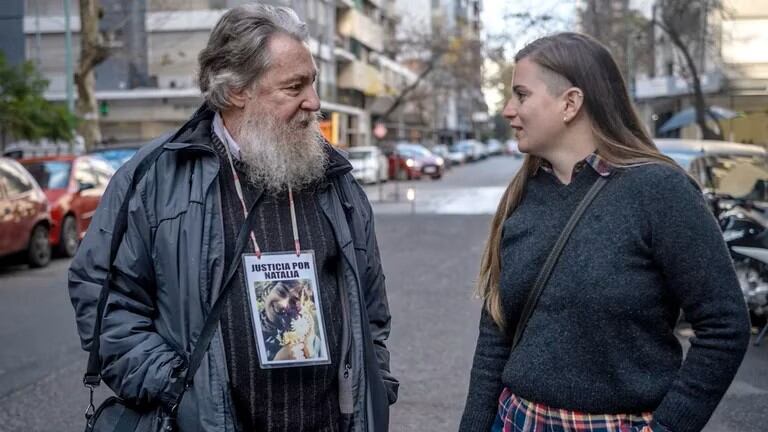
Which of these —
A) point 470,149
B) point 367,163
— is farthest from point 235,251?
point 470,149

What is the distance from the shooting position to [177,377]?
107 inches

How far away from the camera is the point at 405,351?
8461 millimetres

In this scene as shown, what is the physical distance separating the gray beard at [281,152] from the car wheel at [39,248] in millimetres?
12666

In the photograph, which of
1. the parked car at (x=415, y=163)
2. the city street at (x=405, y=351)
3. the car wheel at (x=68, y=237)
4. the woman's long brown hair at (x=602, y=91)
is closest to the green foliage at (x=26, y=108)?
the car wheel at (x=68, y=237)

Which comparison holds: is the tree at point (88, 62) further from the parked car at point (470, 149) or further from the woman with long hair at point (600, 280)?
the parked car at point (470, 149)

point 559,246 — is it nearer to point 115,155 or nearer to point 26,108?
point 115,155

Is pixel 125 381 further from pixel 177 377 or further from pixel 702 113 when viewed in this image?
pixel 702 113

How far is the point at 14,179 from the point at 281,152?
40.8ft

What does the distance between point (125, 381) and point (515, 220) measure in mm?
1131

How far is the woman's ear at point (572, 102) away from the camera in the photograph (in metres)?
2.77

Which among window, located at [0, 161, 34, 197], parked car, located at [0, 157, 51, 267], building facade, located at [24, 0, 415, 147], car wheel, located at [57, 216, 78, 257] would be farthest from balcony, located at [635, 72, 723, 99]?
window, located at [0, 161, 34, 197]

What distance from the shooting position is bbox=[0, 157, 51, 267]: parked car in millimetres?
13938

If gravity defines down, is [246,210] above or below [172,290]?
above

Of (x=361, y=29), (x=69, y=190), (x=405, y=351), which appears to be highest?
(x=361, y=29)
